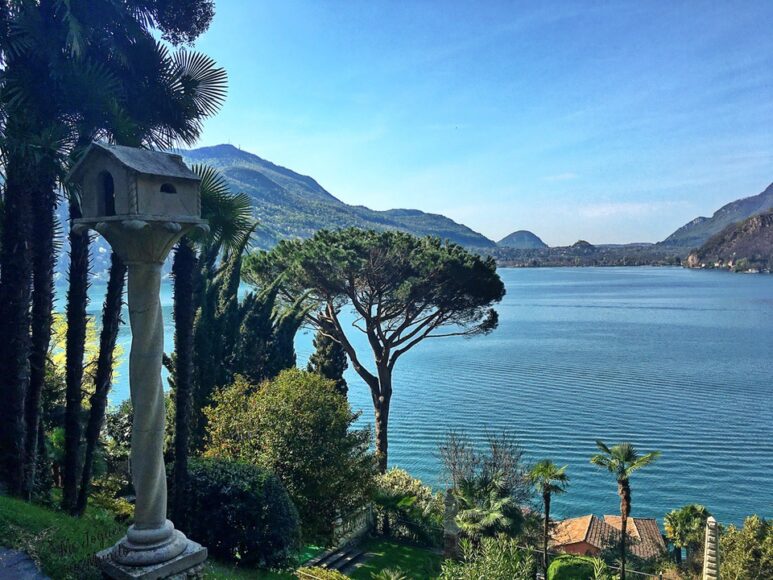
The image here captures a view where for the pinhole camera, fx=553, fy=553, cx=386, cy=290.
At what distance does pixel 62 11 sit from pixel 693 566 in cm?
2292

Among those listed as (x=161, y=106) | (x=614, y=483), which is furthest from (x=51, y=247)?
(x=614, y=483)

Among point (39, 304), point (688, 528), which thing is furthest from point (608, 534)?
point (39, 304)

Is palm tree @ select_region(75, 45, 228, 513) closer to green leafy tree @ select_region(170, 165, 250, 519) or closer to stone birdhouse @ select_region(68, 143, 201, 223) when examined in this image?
green leafy tree @ select_region(170, 165, 250, 519)

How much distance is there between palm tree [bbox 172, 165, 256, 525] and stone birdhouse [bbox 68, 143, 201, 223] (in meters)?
4.04

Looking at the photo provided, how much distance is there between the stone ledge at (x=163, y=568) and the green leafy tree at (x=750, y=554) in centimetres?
1516

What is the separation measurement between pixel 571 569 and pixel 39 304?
14.8 metres

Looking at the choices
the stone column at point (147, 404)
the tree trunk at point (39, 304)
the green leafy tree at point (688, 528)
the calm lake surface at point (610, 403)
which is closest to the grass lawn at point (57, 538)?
the stone column at point (147, 404)

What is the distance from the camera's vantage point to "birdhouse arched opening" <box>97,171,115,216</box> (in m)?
6.70

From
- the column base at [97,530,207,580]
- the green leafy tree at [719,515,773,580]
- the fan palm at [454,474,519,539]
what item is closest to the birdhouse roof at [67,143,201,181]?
the column base at [97,530,207,580]

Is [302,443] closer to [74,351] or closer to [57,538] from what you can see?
[74,351]

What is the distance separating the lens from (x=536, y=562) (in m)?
17.4

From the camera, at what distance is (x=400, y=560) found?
53.8ft

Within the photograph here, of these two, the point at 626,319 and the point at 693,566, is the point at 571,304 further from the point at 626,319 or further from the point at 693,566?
the point at 693,566

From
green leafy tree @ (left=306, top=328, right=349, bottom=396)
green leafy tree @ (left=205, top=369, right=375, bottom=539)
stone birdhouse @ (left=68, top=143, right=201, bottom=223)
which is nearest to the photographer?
stone birdhouse @ (left=68, top=143, right=201, bottom=223)
